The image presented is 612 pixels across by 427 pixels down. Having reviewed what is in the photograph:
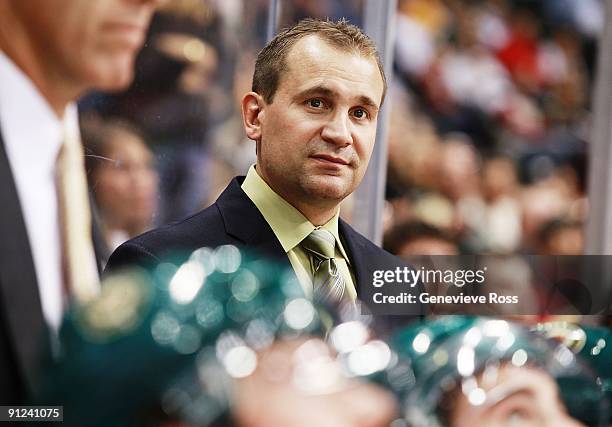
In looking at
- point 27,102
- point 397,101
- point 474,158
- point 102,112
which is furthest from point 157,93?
point 474,158

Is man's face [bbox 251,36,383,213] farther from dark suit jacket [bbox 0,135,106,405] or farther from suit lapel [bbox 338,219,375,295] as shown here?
dark suit jacket [bbox 0,135,106,405]

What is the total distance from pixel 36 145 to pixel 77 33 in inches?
6.8

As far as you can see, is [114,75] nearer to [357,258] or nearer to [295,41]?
[295,41]

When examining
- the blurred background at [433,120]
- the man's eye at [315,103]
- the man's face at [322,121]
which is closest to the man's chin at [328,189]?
the man's face at [322,121]

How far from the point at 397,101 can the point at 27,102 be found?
24.7 inches

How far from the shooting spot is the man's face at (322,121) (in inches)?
44.1

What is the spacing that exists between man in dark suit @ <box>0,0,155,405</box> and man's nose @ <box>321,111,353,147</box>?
0.36 metres

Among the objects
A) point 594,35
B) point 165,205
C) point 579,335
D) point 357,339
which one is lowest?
point 579,335

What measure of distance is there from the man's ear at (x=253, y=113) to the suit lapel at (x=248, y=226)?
0.09m

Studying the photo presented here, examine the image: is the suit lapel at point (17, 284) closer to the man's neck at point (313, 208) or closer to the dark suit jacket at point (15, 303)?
the dark suit jacket at point (15, 303)

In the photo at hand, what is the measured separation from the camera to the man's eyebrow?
1112 mm

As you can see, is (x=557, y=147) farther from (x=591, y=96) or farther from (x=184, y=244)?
(x=184, y=244)

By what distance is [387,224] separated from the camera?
1427 mm

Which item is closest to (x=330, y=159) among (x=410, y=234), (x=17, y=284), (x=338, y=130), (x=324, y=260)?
(x=338, y=130)
